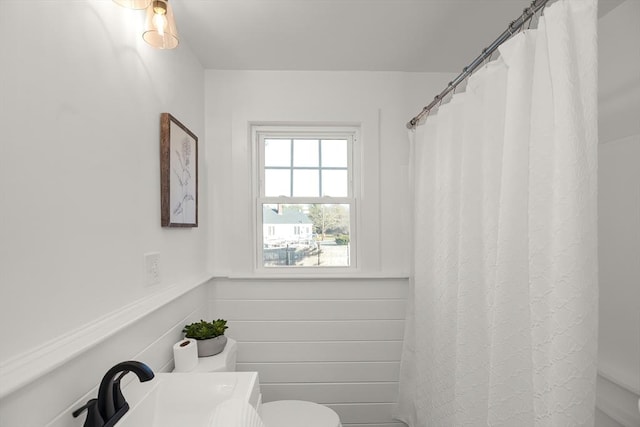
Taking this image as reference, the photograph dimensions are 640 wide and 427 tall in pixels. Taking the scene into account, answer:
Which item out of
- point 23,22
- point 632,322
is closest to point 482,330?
point 632,322

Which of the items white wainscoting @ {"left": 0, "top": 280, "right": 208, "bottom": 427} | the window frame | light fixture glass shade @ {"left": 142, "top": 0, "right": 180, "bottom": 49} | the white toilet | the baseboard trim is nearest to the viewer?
white wainscoting @ {"left": 0, "top": 280, "right": 208, "bottom": 427}

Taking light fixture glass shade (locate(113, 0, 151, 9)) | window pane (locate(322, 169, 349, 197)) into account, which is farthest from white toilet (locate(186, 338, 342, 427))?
light fixture glass shade (locate(113, 0, 151, 9))

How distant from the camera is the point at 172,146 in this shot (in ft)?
4.66

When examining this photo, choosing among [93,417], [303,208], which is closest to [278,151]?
[303,208]

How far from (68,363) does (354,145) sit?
5.76 feet

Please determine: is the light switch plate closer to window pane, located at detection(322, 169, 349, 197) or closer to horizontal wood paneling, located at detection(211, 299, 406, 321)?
horizontal wood paneling, located at detection(211, 299, 406, 321)

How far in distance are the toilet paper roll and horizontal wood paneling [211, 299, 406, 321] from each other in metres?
0.58

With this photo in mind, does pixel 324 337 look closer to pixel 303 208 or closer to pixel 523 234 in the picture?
→ pixel 303 208

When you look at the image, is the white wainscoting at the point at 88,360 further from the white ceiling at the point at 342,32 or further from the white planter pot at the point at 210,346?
the white ceiling at the point at 342,32

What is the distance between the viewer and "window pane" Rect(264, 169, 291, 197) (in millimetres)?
2062

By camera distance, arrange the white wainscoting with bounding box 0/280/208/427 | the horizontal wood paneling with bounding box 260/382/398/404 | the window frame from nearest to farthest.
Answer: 1. the white wainscoting with bounding box 0/280/208/427
2. the horizontal wood paneling with bounding box 260/382/398/404
3. the window frame

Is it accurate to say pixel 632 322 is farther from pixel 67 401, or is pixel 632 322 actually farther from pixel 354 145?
pixel 67 401

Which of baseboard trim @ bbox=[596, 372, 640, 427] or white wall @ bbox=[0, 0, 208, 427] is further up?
white wall @ bbox=[0, 0, 208, 427]

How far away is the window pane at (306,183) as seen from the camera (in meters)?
2.06
